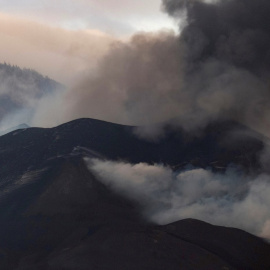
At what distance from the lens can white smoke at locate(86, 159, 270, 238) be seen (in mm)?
72188

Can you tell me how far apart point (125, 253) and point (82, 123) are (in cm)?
5318

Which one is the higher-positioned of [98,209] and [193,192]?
[193,192]

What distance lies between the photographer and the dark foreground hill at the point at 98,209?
183ft

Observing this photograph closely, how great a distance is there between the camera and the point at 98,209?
72125 millimetres

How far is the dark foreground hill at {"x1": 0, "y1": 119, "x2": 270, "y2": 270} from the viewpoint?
55.8 m

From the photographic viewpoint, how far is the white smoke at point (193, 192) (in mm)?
72188

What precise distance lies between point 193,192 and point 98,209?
19.3m

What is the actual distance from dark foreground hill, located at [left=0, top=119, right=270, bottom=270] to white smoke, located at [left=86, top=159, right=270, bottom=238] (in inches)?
120

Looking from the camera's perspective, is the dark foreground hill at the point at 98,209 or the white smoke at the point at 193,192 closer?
the dark foreground hill at the point at 98,209

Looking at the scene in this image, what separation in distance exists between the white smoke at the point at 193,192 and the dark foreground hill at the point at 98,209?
3.05 meters

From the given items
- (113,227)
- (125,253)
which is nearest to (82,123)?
(113,227)

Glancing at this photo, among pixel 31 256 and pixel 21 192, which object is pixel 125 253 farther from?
pixel 21 192

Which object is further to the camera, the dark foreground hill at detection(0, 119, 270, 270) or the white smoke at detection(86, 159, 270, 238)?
the white smoke at detection(86, 159, 270, 238)

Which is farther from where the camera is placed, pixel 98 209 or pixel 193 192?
pixel 193 192
